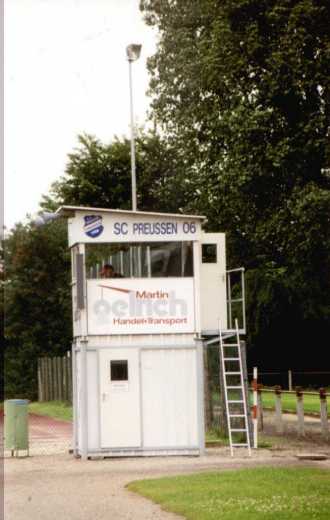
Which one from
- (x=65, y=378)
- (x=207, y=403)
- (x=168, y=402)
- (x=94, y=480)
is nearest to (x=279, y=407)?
(x=207, y=403)

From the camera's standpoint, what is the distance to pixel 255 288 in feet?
174

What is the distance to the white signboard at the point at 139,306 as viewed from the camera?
25.0m

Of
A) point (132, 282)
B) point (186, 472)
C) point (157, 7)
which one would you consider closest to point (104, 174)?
point (157, 7)

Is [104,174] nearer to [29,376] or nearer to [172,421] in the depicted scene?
[29,376]

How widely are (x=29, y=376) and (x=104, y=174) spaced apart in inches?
431

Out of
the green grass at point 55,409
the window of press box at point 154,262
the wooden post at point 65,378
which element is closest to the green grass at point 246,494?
the window of press box at point 154,262

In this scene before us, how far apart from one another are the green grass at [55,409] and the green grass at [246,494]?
1035 inches

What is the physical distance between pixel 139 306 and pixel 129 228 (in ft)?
4.86

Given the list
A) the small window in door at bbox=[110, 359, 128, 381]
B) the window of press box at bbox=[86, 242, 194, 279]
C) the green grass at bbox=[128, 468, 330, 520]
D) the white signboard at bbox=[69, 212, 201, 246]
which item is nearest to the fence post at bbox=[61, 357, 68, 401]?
the window of press box at bbox=[86, 242, 194, 279]

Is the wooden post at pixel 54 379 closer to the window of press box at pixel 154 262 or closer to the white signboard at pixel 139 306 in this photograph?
the window of press box at pixel 154 262

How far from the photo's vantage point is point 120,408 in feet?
81.0

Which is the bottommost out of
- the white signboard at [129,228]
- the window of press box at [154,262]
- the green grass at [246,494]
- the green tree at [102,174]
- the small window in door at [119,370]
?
the green grass at [246,494]

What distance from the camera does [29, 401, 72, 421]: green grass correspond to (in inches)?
1885

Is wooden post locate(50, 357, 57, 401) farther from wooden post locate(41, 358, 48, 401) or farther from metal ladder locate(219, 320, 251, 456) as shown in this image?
metal ladder locate(219, 320, 251, 456)
